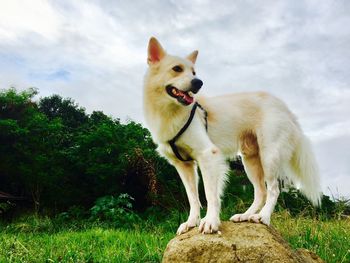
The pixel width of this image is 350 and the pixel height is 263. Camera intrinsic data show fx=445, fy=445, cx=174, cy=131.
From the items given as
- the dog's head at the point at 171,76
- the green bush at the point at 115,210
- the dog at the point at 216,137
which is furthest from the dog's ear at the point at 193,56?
the green bush at the point at 115,210

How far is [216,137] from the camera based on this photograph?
5070 millimetres

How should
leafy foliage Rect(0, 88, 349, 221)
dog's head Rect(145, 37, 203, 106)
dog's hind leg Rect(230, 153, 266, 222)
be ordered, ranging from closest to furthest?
dog's head Rect(145, 37, 203, 106) → dog's hind leg Rect(230, 153, 266, 222) → leafy foliage Rect(0, 88, 349, 221)

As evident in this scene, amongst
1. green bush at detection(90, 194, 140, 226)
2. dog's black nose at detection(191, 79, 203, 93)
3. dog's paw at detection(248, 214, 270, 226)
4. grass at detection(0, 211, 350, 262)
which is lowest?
grass at detection(0, 211, 350, 262)

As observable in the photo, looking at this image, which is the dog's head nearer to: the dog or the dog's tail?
the dog

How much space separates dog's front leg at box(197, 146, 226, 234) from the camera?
430 centimetres

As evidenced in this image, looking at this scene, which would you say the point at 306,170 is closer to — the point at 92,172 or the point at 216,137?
the point at 216,137

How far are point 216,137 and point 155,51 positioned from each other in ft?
3.89

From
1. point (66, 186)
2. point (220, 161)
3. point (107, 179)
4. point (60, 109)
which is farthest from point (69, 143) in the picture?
point (220, 161)

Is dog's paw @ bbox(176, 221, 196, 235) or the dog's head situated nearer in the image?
the dog's head

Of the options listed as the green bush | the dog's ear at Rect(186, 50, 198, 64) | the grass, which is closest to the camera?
the dog's ear at Rect(186, 50, 198, 64)

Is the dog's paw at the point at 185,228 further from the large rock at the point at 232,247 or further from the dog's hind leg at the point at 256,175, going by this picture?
the dog's hind leg at the point at 256,175

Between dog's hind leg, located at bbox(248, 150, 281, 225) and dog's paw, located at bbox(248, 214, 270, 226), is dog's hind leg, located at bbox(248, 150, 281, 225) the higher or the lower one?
the higher one

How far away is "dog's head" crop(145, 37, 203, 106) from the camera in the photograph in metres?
4.43

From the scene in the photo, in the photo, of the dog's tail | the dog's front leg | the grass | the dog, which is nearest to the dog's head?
the dog
